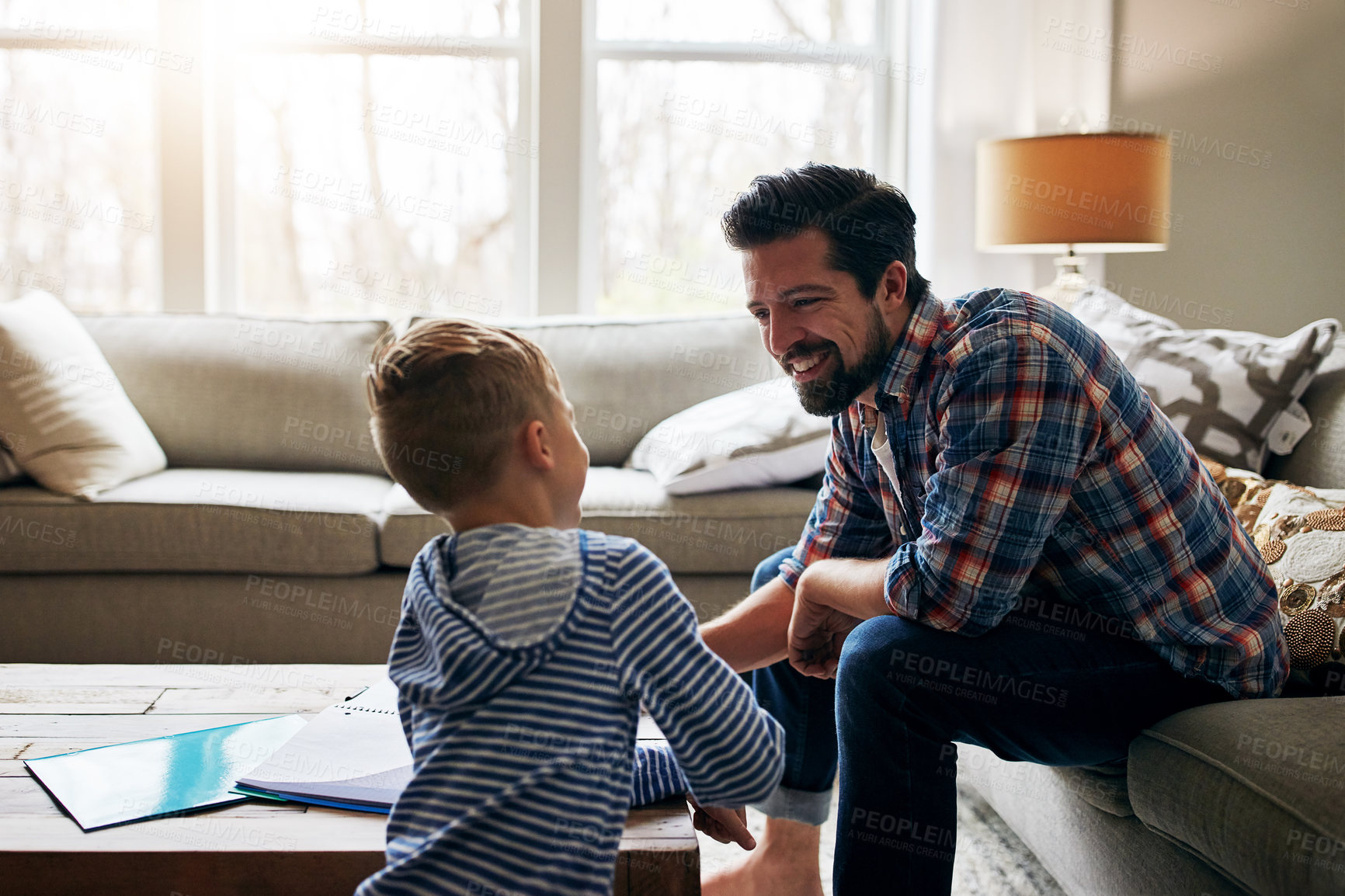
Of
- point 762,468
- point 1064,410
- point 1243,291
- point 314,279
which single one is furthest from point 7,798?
point 1243,291

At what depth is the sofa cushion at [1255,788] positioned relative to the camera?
0.90m

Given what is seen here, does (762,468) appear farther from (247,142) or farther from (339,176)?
(247,142)

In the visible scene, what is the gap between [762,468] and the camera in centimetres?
232

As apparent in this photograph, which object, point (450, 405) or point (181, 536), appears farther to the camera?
point (181, 536)

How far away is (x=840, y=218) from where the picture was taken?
1.29 meters

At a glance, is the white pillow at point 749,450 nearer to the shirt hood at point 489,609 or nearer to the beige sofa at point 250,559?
the beige sofa at point 250,559

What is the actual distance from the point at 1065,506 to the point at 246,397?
89.1 inches

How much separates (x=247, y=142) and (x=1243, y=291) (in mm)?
3344

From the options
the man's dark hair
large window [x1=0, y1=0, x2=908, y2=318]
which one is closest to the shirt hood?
the man's dark hair

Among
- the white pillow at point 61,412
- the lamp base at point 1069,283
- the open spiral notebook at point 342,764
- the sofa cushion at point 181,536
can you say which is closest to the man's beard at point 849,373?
the open spiral notebook at point 342,764

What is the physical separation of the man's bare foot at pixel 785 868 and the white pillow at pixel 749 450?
97 centimetres

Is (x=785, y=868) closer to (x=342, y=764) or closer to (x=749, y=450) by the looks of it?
(x=342, y=764)

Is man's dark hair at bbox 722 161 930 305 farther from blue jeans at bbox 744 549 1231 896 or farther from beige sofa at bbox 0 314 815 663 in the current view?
beige sofa at bbox 0 314 815 663

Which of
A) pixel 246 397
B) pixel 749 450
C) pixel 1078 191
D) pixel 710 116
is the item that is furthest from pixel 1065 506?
pixel 710 116
